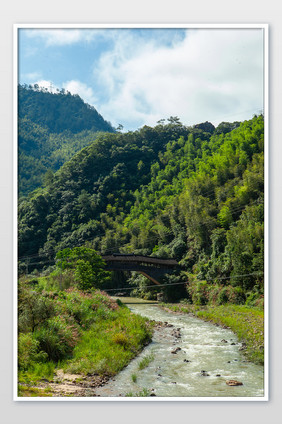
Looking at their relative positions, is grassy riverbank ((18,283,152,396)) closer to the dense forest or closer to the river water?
the river water

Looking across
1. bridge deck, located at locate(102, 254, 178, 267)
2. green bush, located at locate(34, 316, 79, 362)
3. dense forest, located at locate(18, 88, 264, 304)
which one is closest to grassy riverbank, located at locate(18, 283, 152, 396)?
green bush, located at locate(34, 316, 79, 362)

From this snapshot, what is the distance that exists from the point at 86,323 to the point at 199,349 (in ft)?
11.6

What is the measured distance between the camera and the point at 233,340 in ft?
34.8

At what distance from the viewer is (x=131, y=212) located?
105 feet

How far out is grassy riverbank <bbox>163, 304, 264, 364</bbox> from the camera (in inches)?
319

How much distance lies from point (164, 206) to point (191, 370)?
25.0 meters

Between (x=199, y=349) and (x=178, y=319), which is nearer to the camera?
(x=199, y=349)

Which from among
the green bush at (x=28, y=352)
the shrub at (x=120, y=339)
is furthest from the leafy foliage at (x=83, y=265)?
the green bush at (x=28, y=352)
